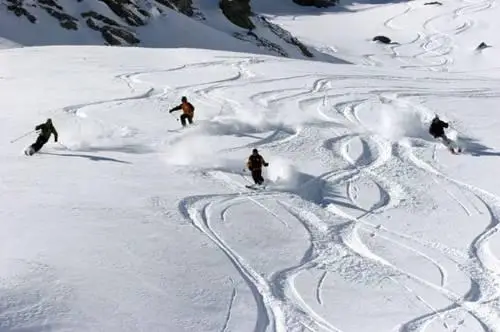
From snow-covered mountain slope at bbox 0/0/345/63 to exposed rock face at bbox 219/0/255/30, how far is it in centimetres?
61

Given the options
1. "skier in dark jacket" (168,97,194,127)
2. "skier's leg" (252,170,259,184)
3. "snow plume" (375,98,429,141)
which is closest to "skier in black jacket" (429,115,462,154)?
"snow plume" (375,98,429,141)

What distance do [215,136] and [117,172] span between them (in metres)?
4.76

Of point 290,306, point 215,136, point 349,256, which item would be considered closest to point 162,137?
point 215,136

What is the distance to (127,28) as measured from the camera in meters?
48.9

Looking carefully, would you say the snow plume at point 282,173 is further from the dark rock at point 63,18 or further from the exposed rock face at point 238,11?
the exposed rock face at point 238,11

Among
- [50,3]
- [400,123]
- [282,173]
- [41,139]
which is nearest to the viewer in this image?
[282,173]

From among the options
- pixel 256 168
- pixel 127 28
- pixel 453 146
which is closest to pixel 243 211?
pixel 256 168

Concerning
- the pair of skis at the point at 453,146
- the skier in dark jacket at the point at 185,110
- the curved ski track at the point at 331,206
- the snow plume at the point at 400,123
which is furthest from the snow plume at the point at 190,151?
the pair of skis at the point at 453,146

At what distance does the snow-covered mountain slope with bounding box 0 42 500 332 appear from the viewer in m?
9.67

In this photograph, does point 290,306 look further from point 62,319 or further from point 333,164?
point 333,164

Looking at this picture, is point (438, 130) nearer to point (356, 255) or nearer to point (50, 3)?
point (356, 255)

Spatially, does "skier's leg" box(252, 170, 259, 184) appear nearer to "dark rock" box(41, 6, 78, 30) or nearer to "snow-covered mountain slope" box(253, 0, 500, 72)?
"dark rock" box(41, 6, 78, 30)

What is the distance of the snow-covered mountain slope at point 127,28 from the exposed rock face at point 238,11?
23.9 inches

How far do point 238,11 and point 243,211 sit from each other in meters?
52.5
